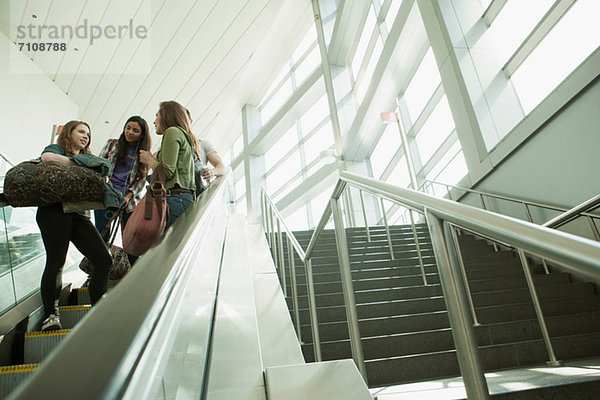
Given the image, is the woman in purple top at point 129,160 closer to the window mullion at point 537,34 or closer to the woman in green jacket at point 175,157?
the woman in green jacket at point 175,157

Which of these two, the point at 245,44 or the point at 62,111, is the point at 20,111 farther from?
the point at 245,44

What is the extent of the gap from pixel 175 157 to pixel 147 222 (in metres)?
0.43

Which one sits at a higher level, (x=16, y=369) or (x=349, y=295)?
(x=349, y=295)

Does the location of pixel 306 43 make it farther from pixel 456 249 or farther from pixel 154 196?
pixel 456 249

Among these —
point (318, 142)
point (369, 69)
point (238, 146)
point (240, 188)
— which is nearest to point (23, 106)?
point (369, 69)

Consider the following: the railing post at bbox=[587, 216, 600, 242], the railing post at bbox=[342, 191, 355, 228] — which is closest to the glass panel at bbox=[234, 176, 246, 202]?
the railing post at bbox=[342, 191, 355, 228]

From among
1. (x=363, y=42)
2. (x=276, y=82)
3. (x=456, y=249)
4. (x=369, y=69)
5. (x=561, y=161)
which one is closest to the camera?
(x=456, y=249)

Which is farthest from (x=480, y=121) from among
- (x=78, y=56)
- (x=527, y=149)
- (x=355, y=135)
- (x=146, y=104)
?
(x=146, y=104)

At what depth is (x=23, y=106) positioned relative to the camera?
22.0ft

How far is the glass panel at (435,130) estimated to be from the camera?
7086 millimetres

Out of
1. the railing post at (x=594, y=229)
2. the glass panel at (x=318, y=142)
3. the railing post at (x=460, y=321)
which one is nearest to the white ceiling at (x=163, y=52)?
the glass panel at (x=318, y=142)

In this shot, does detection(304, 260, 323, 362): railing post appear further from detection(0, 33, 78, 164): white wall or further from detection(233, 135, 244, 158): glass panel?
detection(233, 135, 244, 158): glass panel

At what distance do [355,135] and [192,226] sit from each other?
844 cm

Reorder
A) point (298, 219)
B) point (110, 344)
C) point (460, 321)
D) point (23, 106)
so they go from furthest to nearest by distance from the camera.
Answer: point (298, 219), point (23, 106), point (460, 321), point (110, 344)
